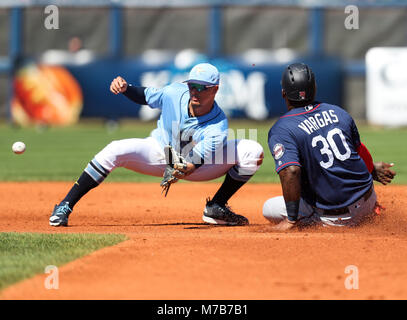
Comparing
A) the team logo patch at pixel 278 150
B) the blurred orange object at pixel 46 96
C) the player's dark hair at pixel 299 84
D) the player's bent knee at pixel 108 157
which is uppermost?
the player's dark hair at pixel 299 84

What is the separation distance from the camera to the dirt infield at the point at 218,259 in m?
3.92

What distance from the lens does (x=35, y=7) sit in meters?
21.2

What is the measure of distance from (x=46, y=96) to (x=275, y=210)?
45.4ft

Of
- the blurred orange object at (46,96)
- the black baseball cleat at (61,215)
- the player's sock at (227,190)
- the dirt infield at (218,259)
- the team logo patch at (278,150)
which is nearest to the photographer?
the dirt infield at (218,259)

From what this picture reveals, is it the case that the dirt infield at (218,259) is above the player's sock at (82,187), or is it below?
below

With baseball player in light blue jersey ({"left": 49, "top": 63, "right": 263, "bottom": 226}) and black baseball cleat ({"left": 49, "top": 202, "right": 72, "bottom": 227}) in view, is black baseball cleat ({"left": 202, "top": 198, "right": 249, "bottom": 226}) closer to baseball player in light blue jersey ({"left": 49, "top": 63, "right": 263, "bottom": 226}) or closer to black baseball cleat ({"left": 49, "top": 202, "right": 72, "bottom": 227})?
baseball player in light blue jersey ({"left": 49, "top": 63, "right": 263, "bottom": 226})

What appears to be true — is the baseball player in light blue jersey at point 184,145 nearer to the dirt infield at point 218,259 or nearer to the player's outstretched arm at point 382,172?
the dirt infield at point 218,259

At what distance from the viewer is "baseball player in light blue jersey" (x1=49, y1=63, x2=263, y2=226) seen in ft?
19.2

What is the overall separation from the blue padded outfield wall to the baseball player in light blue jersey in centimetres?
1288

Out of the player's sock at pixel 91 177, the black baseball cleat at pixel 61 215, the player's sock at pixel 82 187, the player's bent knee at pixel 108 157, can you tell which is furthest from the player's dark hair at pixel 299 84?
the black baseball cleat at pixel 61 215

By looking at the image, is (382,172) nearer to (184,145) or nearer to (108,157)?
(184,145)

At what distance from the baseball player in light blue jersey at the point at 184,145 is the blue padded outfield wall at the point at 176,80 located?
1288 centimetres

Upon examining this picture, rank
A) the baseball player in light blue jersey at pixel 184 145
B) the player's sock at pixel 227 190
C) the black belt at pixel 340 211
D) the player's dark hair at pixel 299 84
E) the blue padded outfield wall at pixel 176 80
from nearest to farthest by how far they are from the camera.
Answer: the player's dark hair at pixel 299 84 → the black belt at pixel 340 211 → the baseball player in light blue jersey at pixel 184 145 → the player's sock at pixel 227 190 → the blue padded outfield wall at pixel 176 80

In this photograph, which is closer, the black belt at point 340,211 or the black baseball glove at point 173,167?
the black baseball glove at point 173,167
